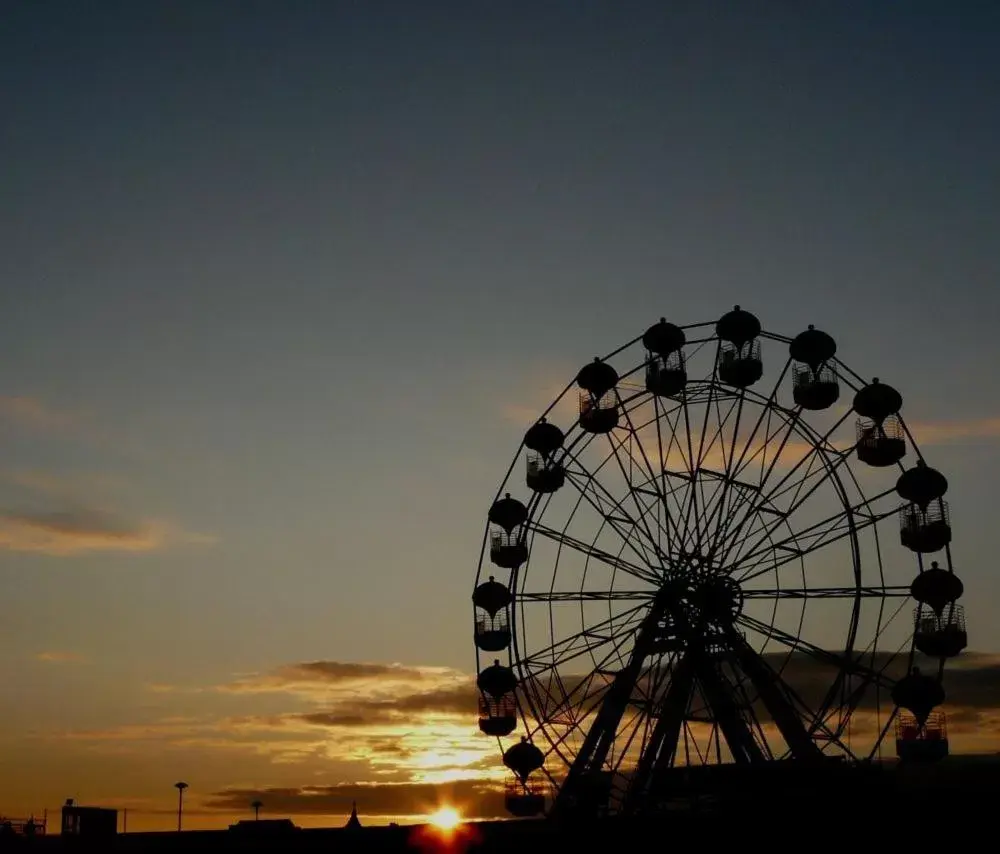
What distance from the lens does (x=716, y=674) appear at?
165 feet

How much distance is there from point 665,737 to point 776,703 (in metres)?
3.82

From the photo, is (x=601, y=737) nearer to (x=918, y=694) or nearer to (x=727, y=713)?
(x=727, y=713)

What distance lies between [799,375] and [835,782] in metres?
14.5

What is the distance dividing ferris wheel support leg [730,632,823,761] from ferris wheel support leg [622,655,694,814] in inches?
71.5

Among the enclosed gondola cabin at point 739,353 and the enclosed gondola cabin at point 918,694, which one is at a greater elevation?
the enclosed gondola cabin at point 739,353

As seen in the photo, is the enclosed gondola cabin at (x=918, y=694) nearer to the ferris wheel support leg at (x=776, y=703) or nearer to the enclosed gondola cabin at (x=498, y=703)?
the ferris wheel support leg at (x=776, y=703)

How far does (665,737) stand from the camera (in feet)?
164

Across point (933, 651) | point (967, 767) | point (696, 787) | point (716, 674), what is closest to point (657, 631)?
point (716, 674)

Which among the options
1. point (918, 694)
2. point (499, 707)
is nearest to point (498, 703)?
point (499, 707)

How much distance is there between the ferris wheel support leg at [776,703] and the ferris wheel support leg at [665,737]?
1.82 m

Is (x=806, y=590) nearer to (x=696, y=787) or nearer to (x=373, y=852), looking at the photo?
(x=696, y=787)

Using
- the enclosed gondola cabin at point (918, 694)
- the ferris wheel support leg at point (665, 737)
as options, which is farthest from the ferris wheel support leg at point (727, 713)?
the enclosed gondola cabin at point (918, 694)

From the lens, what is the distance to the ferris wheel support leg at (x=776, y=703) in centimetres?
4822

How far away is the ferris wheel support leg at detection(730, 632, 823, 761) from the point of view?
1898 inches
